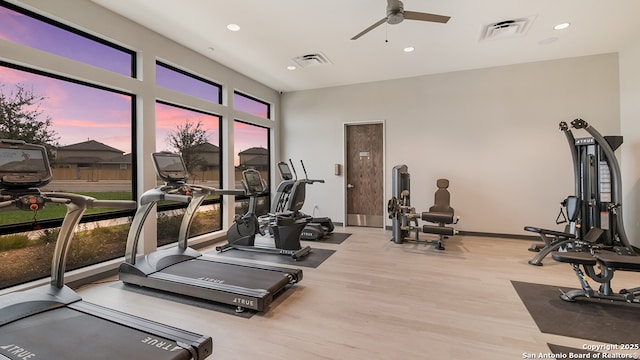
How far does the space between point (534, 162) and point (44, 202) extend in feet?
23.1

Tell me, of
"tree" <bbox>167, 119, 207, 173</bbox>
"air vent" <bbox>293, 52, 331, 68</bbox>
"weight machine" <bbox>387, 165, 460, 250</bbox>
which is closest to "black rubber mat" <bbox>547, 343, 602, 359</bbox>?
"weight machine" <bbox>387, 165, 460, 250</bbox>

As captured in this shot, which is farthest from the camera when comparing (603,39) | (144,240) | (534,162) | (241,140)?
(241,140)

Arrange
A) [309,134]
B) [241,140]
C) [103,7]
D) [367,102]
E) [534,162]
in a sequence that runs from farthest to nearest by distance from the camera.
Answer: [309,134], [367,102], [241,140], [534,162], [103,7]

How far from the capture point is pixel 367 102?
22.2 feet

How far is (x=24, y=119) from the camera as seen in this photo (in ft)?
10.1

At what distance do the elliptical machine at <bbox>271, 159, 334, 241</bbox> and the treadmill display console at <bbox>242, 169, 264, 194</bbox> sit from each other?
603mm

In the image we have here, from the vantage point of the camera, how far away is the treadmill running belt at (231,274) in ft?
9.90

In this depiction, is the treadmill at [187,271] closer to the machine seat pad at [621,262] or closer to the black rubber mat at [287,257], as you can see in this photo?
the black rubber mat at [287,257]

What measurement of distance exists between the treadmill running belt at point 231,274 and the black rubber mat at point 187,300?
0.72 feet

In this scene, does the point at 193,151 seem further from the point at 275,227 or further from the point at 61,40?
the point at 61,40

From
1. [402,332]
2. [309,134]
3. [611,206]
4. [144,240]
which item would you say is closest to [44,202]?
[144,240]

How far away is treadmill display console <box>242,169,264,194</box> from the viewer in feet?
14.9

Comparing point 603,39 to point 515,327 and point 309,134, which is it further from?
point 309,134

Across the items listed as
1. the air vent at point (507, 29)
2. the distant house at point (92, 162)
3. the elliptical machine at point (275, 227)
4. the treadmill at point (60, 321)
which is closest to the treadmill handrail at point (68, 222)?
the treadmill at point (60, 321)
